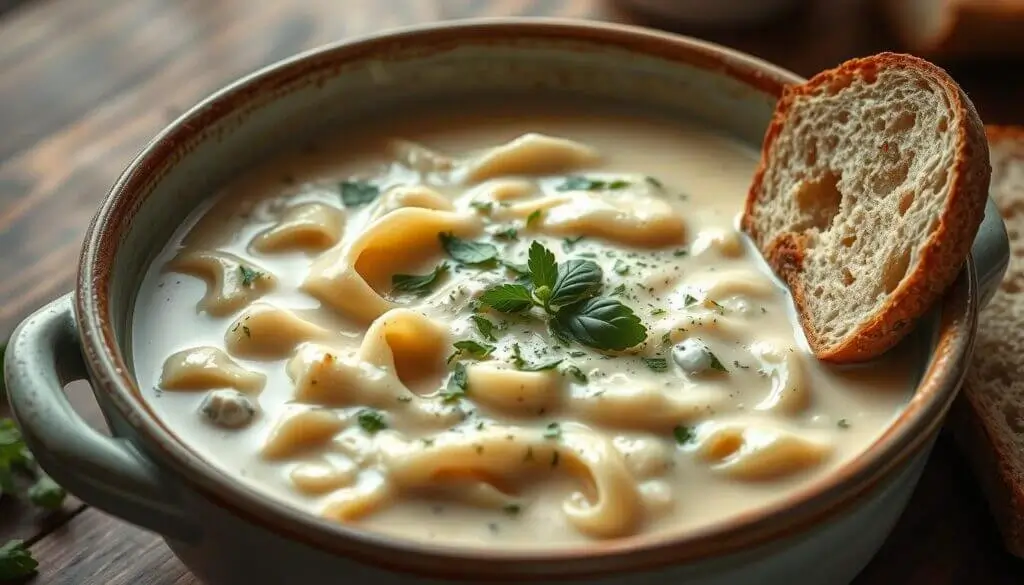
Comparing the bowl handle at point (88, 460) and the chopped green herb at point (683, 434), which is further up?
the bowl handle at point (88, 460)

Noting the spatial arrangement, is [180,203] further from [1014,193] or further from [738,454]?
[1014,193]

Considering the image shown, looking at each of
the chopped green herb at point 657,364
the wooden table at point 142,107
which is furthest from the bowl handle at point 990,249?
the chopped green herb at point 657,364

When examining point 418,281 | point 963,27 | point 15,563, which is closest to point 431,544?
point 418,281

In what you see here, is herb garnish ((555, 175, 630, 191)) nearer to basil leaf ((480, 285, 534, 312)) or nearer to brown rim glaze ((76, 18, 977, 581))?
basil leaf ((480, 285, 534, 312))

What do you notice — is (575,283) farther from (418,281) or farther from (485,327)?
(418,281)

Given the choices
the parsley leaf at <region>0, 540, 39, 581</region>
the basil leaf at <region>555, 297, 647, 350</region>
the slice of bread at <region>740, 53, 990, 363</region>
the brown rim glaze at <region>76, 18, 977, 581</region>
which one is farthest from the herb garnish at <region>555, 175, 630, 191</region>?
the parsley leaf at <region>0, 540, 39, 581</region>

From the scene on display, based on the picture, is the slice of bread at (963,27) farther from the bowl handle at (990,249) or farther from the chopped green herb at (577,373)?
the chopped green herb at (577,373)

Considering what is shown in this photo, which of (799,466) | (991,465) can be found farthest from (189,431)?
(991,465)
